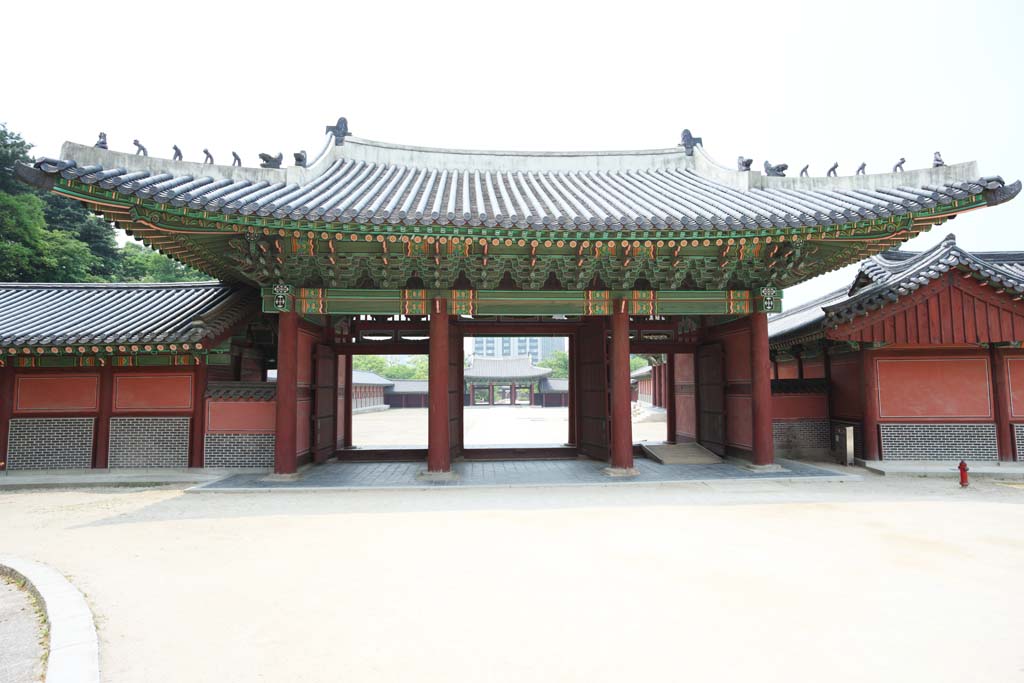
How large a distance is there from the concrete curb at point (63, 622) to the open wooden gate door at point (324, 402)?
6646 mm

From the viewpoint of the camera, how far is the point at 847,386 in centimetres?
1253

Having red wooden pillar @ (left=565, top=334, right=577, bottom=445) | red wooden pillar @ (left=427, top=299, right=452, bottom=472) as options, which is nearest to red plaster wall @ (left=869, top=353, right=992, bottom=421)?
red wooden pillar @ (left=565, top=334, right=577, bottom=445)

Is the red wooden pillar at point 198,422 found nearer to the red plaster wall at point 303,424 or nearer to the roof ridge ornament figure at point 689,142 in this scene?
the red plaster wall at point 303,424

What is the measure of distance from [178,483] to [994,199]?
1528cm

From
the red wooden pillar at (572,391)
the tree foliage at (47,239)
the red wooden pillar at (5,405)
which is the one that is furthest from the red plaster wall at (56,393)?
the tree foliage at (47,239)

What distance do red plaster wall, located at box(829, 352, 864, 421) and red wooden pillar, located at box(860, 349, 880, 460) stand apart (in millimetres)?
209

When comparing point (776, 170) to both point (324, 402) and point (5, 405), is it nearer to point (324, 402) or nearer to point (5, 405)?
point (324, 402)

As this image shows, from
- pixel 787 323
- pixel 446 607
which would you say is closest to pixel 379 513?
pixel 446 607

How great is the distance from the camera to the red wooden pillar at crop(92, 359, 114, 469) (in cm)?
1185

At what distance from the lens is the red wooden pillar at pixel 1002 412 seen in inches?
452

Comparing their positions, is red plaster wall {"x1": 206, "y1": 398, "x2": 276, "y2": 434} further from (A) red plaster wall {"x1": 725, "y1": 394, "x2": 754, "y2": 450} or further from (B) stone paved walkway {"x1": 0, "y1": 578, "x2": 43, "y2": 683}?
(A) red plaster wall {"x1": 725, "y1": 394, "x2": 754, "y2": 450}

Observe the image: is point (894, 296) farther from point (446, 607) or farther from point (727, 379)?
point (446, 607)

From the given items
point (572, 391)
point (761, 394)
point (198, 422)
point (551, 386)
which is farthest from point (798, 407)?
point (551, 386)

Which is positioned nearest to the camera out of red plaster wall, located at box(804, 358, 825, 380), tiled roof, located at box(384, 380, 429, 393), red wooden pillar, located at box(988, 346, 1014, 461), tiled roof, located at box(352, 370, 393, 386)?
red wooden pillar, located at box(988, 346, 1014, 461)
